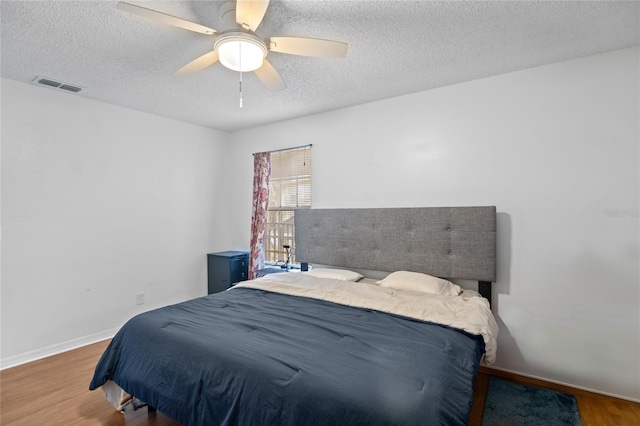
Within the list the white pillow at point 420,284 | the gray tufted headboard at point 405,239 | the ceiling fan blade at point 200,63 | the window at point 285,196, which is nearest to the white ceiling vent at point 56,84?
the ceiling fan blade at point 200,63

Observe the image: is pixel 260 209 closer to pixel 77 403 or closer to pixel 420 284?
pixel 420 284

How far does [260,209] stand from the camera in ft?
13.8

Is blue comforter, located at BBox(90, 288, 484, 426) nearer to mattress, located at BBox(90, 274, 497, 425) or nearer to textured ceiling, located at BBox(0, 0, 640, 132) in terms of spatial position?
mattress, located at BBox(90, 274, 497, 425)

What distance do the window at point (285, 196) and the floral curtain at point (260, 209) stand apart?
0.33 feet

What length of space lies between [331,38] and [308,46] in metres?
0.40

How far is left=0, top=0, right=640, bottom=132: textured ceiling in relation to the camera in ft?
5.97

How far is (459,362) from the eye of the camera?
1560 mm

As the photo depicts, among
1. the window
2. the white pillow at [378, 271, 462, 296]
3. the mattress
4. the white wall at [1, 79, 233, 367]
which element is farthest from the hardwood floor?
the window

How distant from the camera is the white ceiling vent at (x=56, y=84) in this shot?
2750 mm

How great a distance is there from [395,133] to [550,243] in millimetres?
1675

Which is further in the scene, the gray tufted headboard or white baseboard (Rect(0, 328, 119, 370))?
white baseboard (Rect(0, 328, 119, 370))

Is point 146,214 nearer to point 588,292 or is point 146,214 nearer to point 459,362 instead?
point 459,362

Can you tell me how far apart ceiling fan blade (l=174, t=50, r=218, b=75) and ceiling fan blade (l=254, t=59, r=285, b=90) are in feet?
0.90

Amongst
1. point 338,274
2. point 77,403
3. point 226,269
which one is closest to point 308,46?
point 338,274
